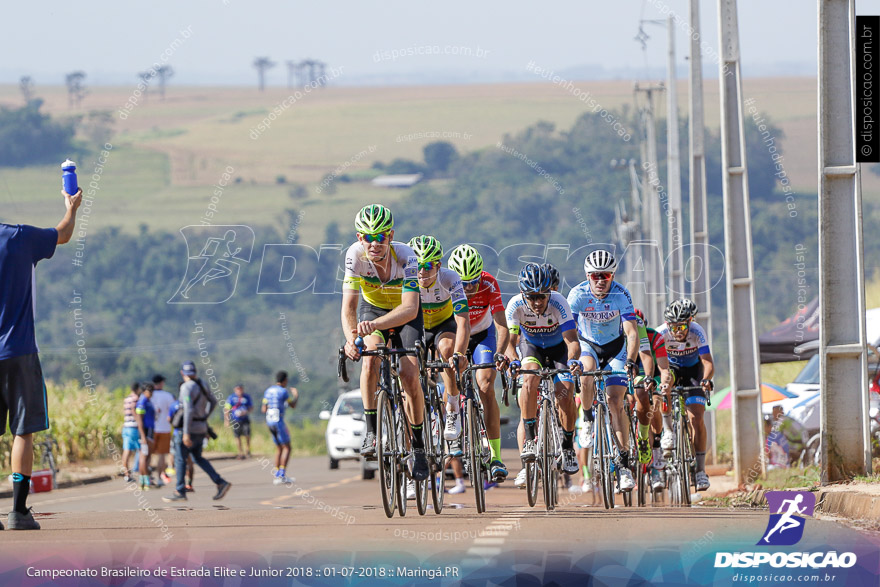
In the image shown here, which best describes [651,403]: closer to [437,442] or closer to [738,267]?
[437,442]

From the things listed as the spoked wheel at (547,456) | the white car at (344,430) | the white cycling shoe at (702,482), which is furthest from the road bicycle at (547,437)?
the white car at (344,430)

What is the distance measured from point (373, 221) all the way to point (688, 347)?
6.71m

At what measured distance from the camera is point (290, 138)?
509 ft

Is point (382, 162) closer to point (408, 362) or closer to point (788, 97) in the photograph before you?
point (788, 97)

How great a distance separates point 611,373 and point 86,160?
118m

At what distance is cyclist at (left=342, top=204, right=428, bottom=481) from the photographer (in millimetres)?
11172

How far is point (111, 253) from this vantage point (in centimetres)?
11875

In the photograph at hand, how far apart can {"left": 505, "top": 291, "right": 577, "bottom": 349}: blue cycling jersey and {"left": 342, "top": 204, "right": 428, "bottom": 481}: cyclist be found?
2291 mm

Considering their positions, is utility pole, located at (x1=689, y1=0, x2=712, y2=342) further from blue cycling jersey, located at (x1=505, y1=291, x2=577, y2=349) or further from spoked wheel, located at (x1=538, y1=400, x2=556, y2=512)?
spoked wheel, located at (x1=538, y1=400, x2=556, y2=512)

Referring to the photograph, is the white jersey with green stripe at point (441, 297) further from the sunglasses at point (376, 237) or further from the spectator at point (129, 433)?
the spectator at point (129, 433)

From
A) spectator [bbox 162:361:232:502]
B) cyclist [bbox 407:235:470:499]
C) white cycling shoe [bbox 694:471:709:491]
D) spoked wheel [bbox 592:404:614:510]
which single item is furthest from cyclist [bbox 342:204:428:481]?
spectator [bbox 162:361:232:502]

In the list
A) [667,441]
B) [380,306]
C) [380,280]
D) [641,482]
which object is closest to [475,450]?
[380,306]

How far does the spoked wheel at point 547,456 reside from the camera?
521 inches

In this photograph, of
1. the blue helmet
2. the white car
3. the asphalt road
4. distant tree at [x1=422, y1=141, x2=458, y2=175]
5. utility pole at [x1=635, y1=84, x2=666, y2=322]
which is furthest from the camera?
distant tree at [x1=422, y1=141, x2=458, y2=175]
